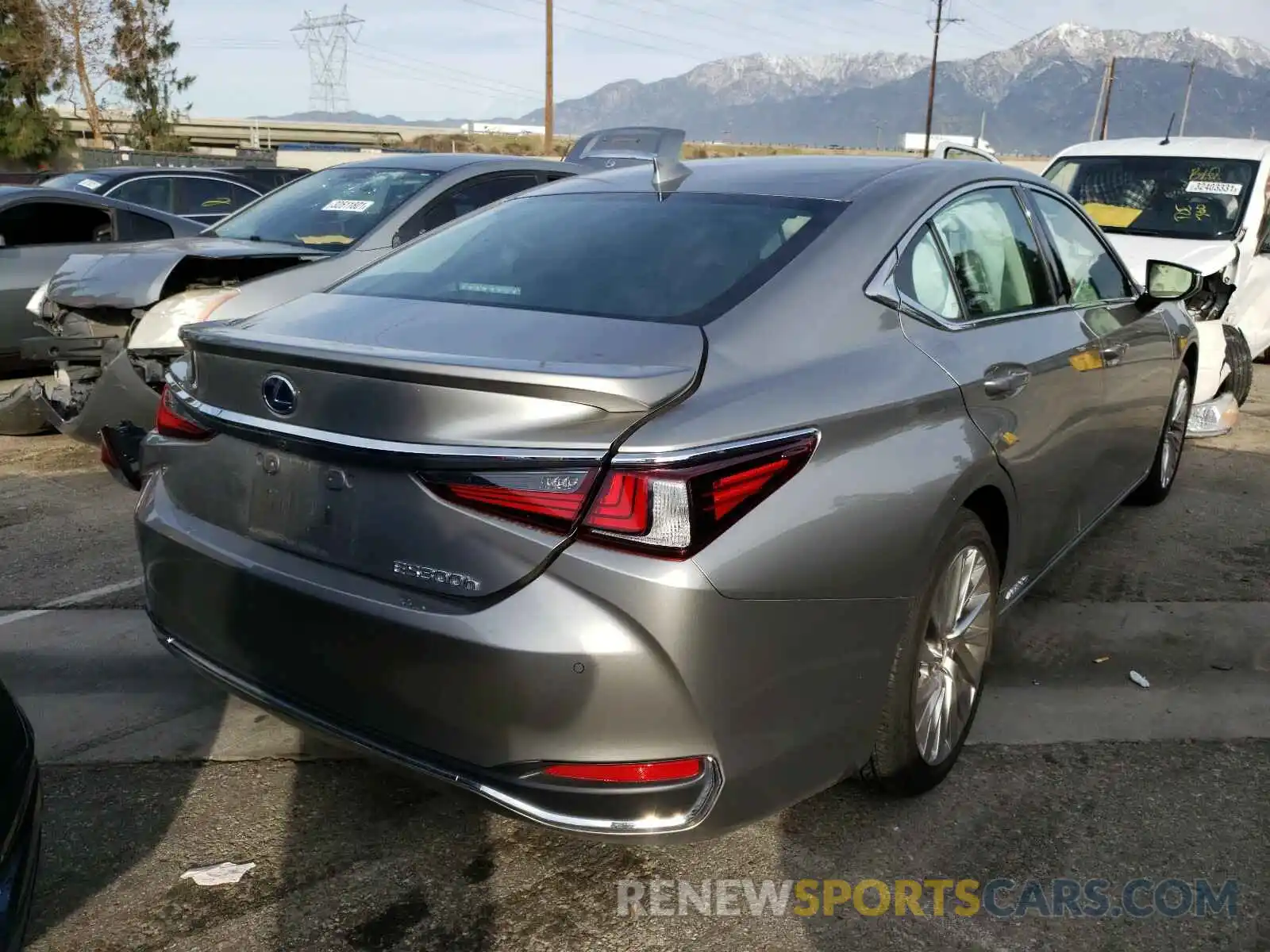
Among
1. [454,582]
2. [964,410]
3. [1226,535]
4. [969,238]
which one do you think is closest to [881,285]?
[964,410]

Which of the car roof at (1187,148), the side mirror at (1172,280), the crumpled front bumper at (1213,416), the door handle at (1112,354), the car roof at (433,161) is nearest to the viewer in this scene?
the door handle at (1112,354)

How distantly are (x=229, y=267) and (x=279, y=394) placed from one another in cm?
358

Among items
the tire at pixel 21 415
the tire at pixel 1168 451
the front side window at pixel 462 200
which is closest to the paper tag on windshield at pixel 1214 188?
the tire at pixel 1168 451

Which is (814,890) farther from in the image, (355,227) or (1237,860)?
(355,227)

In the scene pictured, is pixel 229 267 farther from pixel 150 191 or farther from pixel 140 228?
pixel 150 191

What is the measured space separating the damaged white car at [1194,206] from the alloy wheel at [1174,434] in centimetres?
192

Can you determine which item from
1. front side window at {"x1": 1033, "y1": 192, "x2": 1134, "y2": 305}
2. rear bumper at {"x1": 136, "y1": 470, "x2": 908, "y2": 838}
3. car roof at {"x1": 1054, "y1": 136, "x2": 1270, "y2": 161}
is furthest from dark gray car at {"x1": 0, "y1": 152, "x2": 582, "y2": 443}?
car roof at {"x1": 1054, "y1": 136, "x2": 1270, "y2": 161}

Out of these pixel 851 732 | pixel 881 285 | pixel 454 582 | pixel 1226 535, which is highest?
pixel 881 285

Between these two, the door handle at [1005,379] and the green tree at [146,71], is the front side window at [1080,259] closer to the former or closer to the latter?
the door handle at [1005,379]

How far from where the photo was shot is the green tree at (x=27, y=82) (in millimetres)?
32969

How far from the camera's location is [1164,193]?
8.69 m

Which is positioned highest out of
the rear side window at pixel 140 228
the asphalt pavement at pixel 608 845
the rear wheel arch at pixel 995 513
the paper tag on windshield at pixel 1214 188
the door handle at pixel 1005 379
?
the paper tag on windshield at pixel 1214 188

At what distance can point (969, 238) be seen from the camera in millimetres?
3203

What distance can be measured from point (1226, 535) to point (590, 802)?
14.3ft
